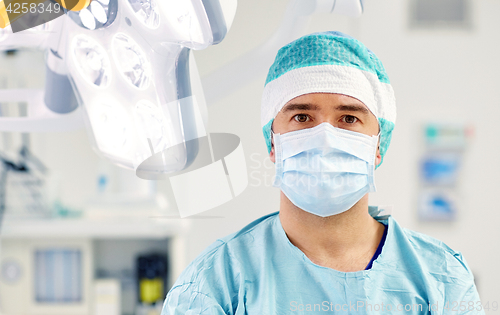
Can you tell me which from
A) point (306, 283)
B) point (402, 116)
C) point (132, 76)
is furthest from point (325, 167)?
point (402, 116)

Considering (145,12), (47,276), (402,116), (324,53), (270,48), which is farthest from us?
(47,276)

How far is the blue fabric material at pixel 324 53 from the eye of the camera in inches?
36.8

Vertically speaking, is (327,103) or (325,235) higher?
(327,103)

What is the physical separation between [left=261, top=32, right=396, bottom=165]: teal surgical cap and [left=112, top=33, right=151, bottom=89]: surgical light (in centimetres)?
37

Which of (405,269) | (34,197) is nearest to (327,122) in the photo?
(405,269)

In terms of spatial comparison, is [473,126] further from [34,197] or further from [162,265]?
[34,197]

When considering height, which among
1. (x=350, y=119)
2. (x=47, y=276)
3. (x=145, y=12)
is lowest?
(x=47, y=276)

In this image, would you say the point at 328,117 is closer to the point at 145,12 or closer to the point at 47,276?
the point at 145,12

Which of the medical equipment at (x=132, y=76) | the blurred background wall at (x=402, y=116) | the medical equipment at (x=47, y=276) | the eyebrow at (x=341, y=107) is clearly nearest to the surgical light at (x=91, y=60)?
the medical equipment at (x=132, y=76)

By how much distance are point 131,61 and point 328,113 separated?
0.44 metres

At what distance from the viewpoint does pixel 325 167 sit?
2.89ft

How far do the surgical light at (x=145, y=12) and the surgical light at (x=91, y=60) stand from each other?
10 cm

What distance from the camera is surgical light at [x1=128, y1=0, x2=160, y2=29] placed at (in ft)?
1.89

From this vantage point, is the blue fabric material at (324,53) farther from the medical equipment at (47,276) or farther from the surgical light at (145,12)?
the medical equipment at (47,276)
